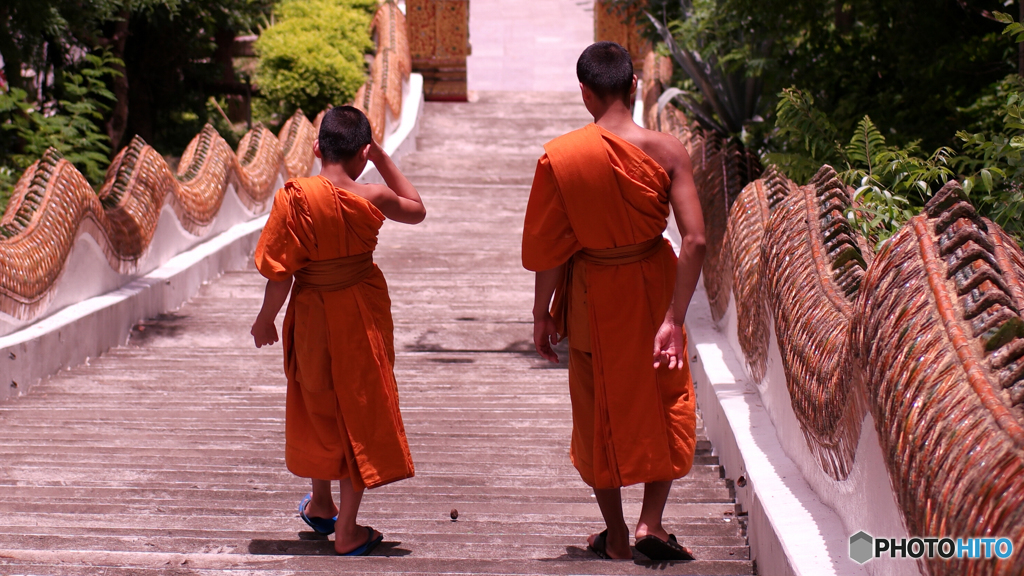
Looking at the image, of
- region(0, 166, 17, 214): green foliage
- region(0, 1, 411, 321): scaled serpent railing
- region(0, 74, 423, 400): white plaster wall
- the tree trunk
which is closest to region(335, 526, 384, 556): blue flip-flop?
region(0, 74, 423, 400): white plaster wall

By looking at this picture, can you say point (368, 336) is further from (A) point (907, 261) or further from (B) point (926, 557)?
(B) point (926, 557)

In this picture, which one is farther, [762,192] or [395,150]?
[395,150]

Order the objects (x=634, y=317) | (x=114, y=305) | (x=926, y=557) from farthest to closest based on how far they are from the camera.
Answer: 1. (x=114, y=305)
2. (x=634, y=317)
3. (x=926, y=557)

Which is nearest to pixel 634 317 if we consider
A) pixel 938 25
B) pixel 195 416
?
pixel 195 416

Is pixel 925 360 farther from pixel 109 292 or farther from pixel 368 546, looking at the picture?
pixel 109 292

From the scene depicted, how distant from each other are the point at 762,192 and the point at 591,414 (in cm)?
198

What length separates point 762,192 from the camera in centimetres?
505

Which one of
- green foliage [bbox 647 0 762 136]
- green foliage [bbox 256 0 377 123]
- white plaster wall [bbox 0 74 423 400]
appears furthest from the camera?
green foliage [bbox 256 0 377 123]

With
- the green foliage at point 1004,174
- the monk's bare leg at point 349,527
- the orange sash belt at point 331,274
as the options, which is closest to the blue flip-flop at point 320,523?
the monk's bare leg at point 349,527

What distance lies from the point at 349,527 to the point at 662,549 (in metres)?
1.05

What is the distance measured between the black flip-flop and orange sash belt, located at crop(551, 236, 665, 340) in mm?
643

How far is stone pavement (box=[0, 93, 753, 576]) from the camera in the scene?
353 centimetres

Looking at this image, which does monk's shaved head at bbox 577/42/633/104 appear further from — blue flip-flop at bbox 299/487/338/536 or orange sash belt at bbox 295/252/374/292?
blue flip-flop at bbox 299/487/338/536

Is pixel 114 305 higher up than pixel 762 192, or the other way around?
pixel 762 192
